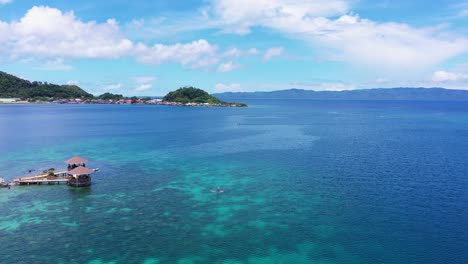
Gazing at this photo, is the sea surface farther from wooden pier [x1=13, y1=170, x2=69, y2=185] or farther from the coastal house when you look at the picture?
wooden pier [x1=13, y1=170, x2=69, y2=185]

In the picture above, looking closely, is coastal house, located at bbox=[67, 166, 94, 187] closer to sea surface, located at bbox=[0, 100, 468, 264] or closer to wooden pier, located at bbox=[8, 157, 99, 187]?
wooden pier, located at bbox=[8, 157, 99, 187]

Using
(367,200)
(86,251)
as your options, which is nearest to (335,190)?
(367,200)

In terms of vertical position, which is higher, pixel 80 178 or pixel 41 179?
pixel 80 178

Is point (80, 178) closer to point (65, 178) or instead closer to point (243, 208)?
point (65, 178)

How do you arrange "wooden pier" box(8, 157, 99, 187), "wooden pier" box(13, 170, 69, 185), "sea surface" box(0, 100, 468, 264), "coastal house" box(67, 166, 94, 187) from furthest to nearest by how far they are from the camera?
1. "wooden pier" box(13, 170, 69, 185)
2. "wooden pier" box(8, 157, 99, 187)
3. "coastal house" box(67, 166, 94, 187)
4. "sea surface" box(0, 100, 468, 264)

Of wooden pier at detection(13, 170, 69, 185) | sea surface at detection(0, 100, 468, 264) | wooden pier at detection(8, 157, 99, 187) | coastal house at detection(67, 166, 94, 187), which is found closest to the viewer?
sea surface at detection(0, 100, 468, 264)

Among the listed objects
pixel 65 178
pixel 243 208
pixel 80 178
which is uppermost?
pixel 80 178

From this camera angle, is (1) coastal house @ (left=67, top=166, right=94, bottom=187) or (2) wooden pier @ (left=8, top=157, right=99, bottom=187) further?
(2) wooden pier @ (left=8, top=157, right=99, bottom=187)

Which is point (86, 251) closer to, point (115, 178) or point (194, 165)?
point (115, 178)

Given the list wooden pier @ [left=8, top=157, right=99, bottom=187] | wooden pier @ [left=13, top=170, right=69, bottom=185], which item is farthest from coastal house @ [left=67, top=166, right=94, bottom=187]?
wooden pier @ [left=13, top=170, right=69, bottom=185]

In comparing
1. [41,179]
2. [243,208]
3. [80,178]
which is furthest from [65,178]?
[243,208]

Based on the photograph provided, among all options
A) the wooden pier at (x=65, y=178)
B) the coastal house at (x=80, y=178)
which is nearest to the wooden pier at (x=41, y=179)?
the wooden pier at (x=65, y=178)
